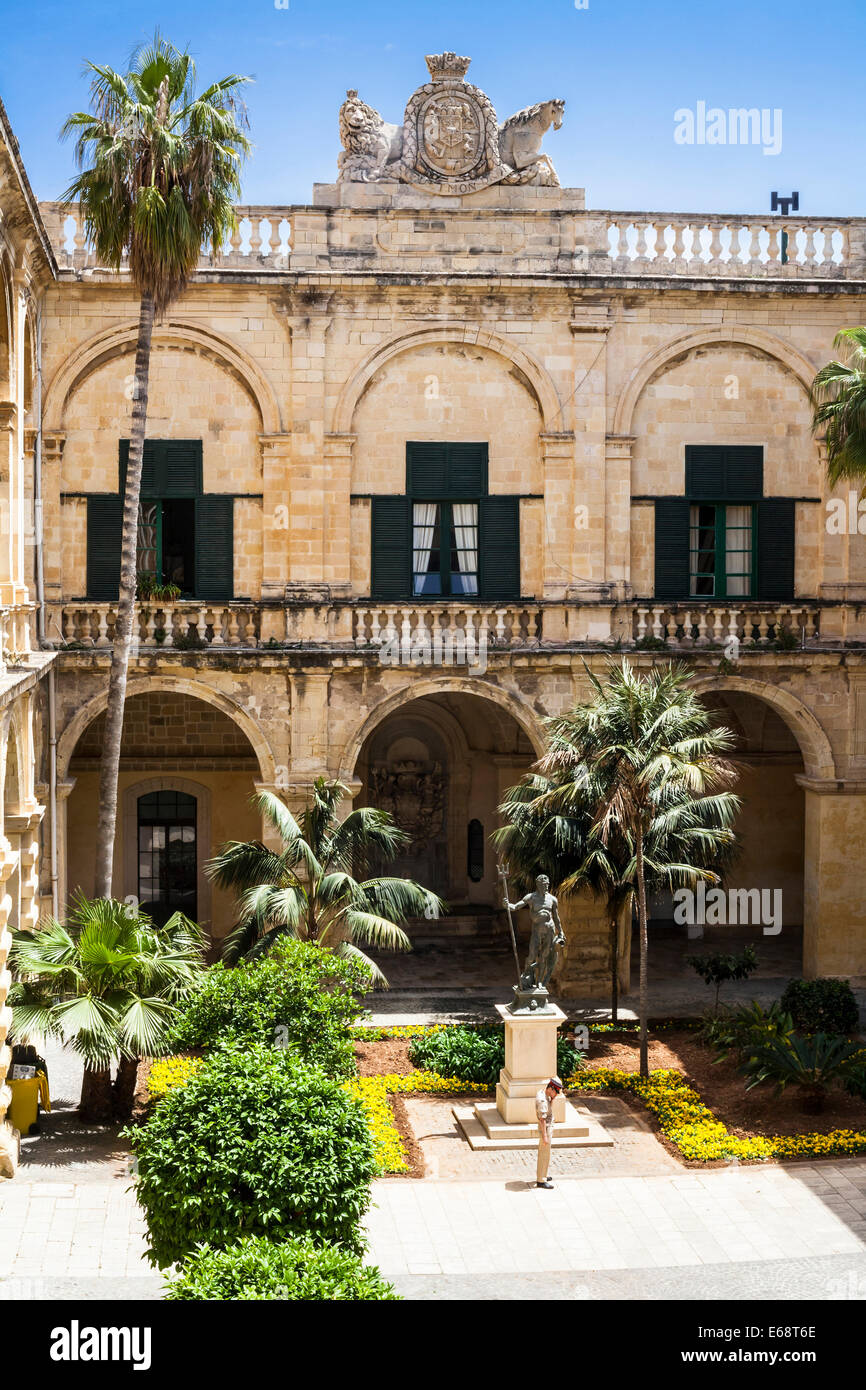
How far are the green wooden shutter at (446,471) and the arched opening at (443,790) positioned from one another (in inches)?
234

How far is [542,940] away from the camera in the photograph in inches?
755

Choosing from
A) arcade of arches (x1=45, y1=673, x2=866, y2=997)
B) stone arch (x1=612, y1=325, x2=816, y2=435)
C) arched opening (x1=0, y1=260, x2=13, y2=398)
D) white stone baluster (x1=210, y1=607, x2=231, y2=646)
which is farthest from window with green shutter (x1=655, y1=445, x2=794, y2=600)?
arched opening (x1=0, y1=260, x2=13, y2=398)

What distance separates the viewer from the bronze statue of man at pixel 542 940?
19.1 m

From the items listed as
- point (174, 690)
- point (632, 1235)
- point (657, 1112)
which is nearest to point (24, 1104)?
point (632, 1235)

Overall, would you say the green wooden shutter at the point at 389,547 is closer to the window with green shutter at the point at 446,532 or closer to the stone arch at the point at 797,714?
the window with green shutter at the point at 446,532

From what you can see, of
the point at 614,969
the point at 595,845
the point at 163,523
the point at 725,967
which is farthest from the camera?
the point at 163,523

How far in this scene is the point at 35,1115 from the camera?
1842 centimetres

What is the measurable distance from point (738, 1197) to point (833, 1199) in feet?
→ 3.55

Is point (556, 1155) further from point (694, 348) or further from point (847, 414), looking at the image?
point (694, 348)

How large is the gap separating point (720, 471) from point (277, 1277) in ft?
62.2

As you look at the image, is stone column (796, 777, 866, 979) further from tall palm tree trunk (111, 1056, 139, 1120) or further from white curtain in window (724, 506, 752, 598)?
tall palm tree trunk (111, 1056, 139, 1120)

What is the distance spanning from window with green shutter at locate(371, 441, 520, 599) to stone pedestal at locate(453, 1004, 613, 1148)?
30.6 feet

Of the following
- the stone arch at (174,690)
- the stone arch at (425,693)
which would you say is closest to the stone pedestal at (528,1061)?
the stone arch at (425,693)

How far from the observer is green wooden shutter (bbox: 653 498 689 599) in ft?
86.7
